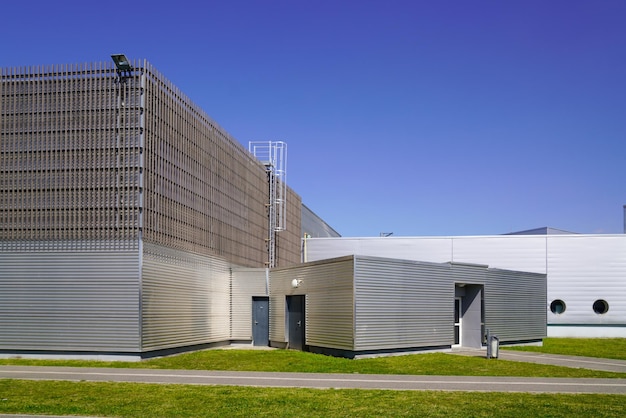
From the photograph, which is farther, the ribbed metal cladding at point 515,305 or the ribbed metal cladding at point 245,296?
the ribbed metal cladding at point 245,296

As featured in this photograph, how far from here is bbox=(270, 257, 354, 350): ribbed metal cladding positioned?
25.1m

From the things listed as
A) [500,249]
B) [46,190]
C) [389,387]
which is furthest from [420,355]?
[500,249]

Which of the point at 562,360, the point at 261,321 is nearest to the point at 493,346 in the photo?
the point at 562,360

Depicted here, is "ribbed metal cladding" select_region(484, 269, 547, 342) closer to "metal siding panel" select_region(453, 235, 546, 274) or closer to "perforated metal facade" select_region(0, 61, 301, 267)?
"metal siding panel" select_region(453, 235, 546, 274)

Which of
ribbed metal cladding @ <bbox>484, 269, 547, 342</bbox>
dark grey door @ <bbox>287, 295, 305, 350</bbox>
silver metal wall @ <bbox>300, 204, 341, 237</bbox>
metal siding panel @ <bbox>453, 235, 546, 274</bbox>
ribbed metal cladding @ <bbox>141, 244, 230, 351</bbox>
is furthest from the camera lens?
silver metal wall @ <bbox>300, 204, 341, 237</bbox>

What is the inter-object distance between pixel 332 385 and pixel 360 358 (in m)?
7.37

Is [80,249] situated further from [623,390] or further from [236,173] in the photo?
[623,390]

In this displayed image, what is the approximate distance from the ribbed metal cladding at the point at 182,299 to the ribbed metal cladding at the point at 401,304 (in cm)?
729

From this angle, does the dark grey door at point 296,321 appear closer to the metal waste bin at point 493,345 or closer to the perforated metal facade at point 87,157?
the perforated metal facade at point 87,157

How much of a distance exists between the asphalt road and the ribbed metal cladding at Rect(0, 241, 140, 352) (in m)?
3.29

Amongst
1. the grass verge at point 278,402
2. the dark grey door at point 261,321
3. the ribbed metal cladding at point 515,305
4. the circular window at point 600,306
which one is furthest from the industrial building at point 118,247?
the circular window at point 600,306

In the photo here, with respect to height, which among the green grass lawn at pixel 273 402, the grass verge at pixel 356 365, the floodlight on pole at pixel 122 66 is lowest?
the grass verge at pixel 356 365

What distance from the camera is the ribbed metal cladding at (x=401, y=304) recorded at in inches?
984

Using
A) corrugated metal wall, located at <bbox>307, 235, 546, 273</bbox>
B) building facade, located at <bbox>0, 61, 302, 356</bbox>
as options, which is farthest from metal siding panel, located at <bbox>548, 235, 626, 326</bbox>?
building facade, located at <bbox>0, 61, 302, 356</bbox>
